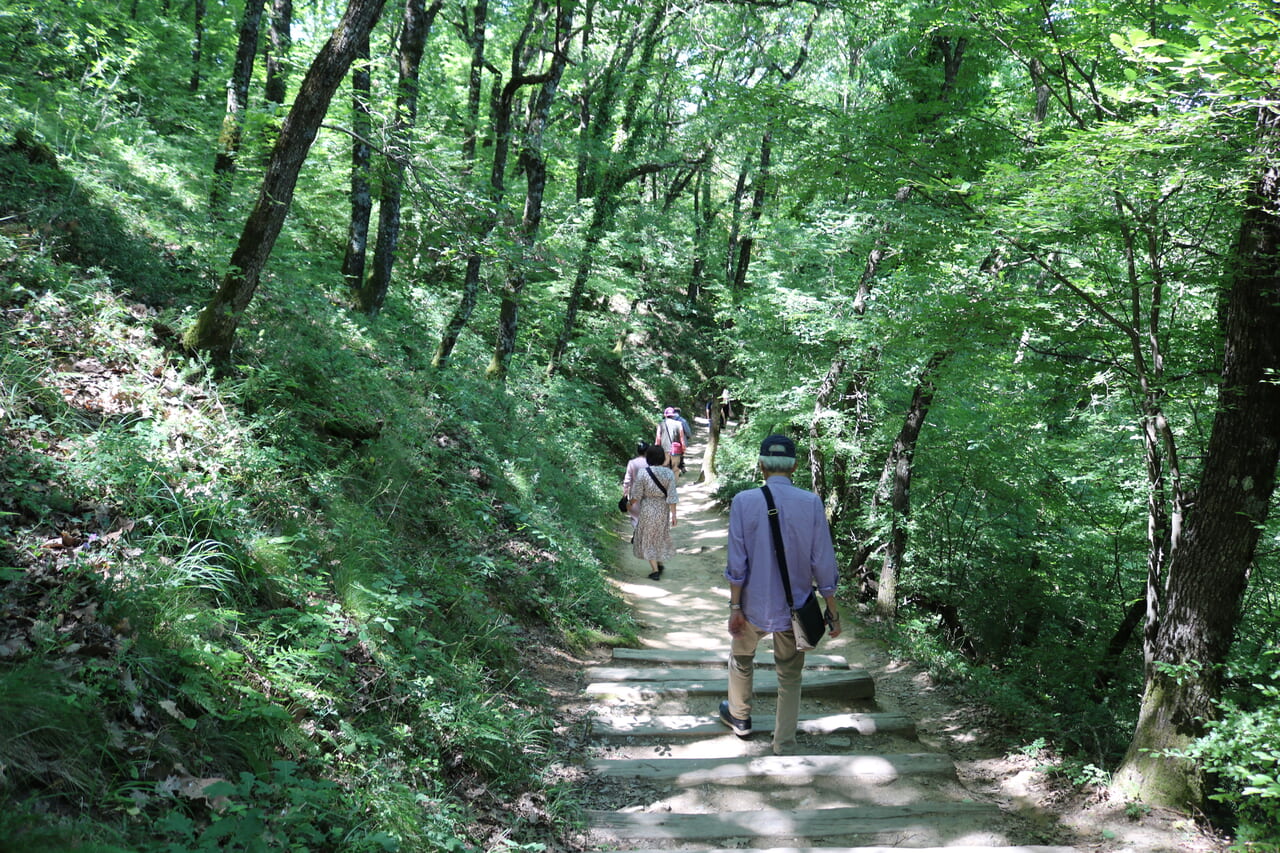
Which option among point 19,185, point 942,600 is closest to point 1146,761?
point 942,600

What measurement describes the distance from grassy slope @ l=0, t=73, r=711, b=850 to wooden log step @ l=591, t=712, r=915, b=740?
1.81 ft

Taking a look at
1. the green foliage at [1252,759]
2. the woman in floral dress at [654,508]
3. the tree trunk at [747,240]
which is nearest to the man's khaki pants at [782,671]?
the green foliage at [1252,759]

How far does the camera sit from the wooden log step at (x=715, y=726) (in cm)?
513

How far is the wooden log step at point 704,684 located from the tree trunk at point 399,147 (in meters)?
5.09

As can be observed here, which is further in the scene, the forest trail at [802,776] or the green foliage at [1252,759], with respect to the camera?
the forest trail at [802,776]

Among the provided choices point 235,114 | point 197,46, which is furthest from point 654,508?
point 197,46

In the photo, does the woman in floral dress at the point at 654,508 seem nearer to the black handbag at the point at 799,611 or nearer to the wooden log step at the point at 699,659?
the wooden log step at the point at 699,659

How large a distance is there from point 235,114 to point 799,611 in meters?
8.28

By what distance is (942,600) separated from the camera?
31.2ft

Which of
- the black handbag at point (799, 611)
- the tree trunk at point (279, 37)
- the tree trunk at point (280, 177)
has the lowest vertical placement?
the black handbag at point (799, 611)

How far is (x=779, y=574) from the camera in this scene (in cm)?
477

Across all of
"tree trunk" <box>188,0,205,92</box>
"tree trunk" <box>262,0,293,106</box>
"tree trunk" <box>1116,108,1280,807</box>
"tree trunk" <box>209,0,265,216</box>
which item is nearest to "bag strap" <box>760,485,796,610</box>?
"tree trunk" <box>1116,108,1280,807</box>

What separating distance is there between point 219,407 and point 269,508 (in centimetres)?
100

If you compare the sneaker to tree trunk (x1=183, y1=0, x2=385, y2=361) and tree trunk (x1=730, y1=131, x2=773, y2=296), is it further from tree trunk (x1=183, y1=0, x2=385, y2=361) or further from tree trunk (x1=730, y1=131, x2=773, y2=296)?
tree trunk (x1=730, y1=131, x2=773, y2=296)
